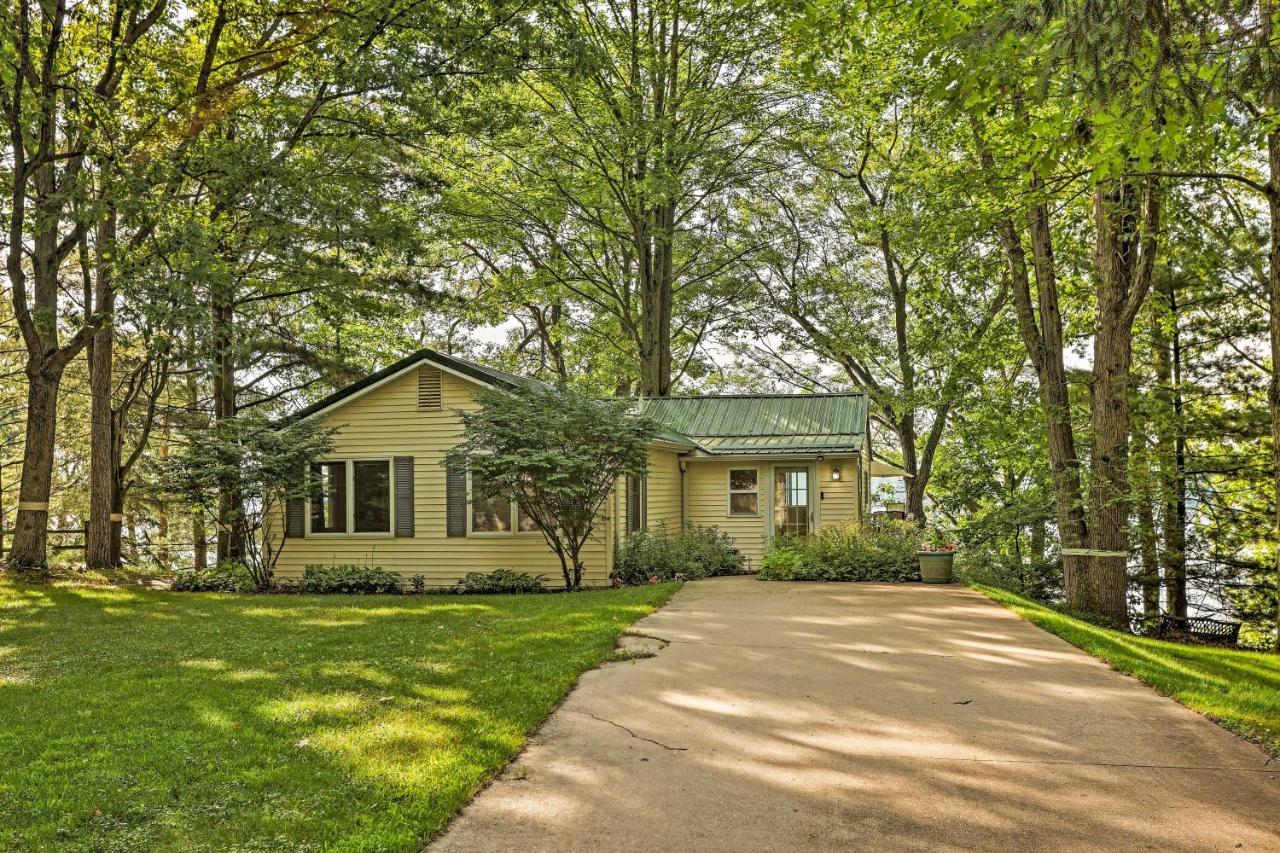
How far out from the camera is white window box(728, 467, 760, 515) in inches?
699

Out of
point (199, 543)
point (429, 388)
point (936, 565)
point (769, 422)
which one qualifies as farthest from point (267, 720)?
point (199, 543)

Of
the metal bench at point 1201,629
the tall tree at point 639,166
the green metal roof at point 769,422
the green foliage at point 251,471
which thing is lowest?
the metal bench at point 1201,629

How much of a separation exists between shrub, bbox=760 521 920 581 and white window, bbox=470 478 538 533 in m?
4.03

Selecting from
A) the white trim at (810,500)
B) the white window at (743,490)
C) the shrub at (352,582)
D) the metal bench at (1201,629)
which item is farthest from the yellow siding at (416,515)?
the metal bench at (1201,629)

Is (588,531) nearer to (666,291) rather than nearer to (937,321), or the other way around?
(937,321)

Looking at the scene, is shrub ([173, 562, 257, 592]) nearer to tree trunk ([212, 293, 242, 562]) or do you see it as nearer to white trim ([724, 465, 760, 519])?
tree trunk ([212, 293, 242, 562])

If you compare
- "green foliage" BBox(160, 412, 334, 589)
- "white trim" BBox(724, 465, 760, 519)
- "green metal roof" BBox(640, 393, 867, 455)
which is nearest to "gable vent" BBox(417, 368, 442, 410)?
"green foliage" BBox(160, 412, 334, 589)

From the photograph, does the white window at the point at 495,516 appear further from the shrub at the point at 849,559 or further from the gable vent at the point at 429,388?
the shrub at the point at 849,559

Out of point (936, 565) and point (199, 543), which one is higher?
point (936, 565)

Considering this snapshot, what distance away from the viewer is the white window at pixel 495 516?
46.8 feet

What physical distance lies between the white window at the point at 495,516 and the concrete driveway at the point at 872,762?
7025 millimetres

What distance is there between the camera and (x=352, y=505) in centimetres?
1487

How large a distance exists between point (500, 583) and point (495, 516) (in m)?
1.15

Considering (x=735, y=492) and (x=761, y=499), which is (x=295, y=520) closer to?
(x=735, y=492)
